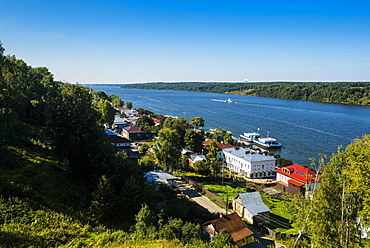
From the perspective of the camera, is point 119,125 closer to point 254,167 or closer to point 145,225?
point 254,167

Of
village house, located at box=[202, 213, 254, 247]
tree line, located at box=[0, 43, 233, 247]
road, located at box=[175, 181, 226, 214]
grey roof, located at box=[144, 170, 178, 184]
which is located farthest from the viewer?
grey roof, located at box=[144, 170, 178, 184]

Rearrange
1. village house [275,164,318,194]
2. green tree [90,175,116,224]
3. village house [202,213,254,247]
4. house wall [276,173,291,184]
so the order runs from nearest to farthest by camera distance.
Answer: green tree [90,175,116,224], village house [202,213,254,247], village house [275,164,318,194], house wall [276,173,291,184]

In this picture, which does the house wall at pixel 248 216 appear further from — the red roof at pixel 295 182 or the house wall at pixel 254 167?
the house wall at pixel 254 167

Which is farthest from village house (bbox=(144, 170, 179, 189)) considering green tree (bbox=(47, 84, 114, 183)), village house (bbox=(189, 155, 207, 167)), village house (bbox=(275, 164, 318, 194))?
village house (bbox=(275, 164, 318, 194))

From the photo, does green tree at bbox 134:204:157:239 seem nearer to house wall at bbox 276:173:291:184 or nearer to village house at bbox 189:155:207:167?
village house at bbox 189:155:207:167

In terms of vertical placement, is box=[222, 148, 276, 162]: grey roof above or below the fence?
above
